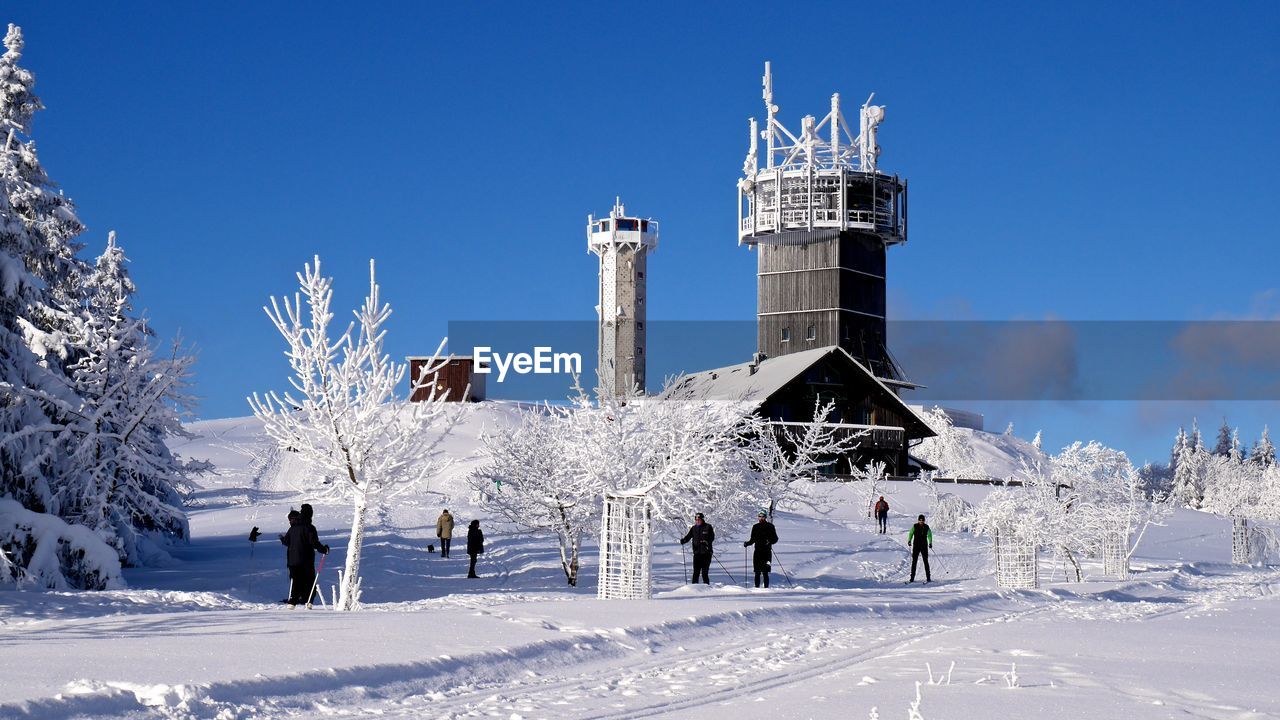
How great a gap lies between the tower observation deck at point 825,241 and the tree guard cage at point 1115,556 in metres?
39.2

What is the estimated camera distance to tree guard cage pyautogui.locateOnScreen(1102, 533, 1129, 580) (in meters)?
30.6

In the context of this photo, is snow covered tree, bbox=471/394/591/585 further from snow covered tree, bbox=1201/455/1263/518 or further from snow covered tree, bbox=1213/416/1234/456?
snow covered tree, bbox=1213/416/1234/456

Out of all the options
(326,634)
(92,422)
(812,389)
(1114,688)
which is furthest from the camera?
(812,389)

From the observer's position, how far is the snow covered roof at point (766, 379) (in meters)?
59.4

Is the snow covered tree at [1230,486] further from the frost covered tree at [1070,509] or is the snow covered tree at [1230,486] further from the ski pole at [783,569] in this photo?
the ski pole at [783,569]

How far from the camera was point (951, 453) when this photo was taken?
95.8 metres

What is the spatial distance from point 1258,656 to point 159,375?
70.9ft

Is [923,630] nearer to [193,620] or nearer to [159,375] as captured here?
[193,620]

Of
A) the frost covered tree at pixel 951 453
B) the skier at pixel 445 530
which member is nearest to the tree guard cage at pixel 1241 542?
the skier at pixel 445 530

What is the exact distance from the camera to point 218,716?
26.8 ft

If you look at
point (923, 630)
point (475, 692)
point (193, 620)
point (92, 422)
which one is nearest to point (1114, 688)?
point (475, 692)

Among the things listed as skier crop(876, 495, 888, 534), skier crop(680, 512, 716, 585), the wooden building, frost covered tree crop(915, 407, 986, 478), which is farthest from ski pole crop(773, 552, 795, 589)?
frost covered tree crop(915, 407, 986, 478)

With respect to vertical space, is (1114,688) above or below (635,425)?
below

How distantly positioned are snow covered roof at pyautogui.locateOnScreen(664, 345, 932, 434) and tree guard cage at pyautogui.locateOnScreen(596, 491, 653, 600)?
1458 inches
